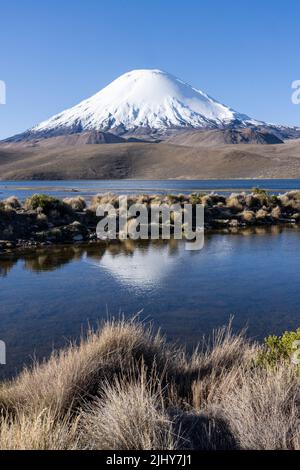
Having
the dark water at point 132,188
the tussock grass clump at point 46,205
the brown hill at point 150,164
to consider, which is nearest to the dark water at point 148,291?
the tussock grass clump at point 46,205

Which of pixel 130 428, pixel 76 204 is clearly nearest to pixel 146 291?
pixel 130 428

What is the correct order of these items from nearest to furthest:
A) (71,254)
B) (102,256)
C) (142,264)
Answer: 1. (142,264)
2. (102,256)
3. (71,254)

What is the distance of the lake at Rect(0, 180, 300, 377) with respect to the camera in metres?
8.73

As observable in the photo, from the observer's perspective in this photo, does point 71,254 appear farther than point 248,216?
No

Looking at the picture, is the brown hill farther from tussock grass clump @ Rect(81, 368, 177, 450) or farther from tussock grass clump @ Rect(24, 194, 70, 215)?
tussock grass clump @ Rect(81, 368, 177, 450)

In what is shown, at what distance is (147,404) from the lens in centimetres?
390

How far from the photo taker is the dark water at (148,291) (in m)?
8.80

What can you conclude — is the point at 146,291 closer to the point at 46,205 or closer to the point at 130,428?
the point at 130,428

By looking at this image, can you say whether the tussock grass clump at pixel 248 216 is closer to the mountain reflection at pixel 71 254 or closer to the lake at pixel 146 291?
the mountain reflection at pixel 71 254

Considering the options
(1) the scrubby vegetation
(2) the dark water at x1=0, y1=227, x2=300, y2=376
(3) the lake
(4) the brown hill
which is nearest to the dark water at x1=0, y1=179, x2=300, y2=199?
(1) the scrubby vegetation

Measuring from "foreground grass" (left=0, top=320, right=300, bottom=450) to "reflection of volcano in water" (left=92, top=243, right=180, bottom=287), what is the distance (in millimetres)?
6518

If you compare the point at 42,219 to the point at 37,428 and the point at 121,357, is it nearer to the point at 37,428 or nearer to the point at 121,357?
the point at 121,357

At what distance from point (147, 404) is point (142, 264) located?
36.4ft

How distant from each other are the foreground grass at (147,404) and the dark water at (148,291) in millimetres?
2130
